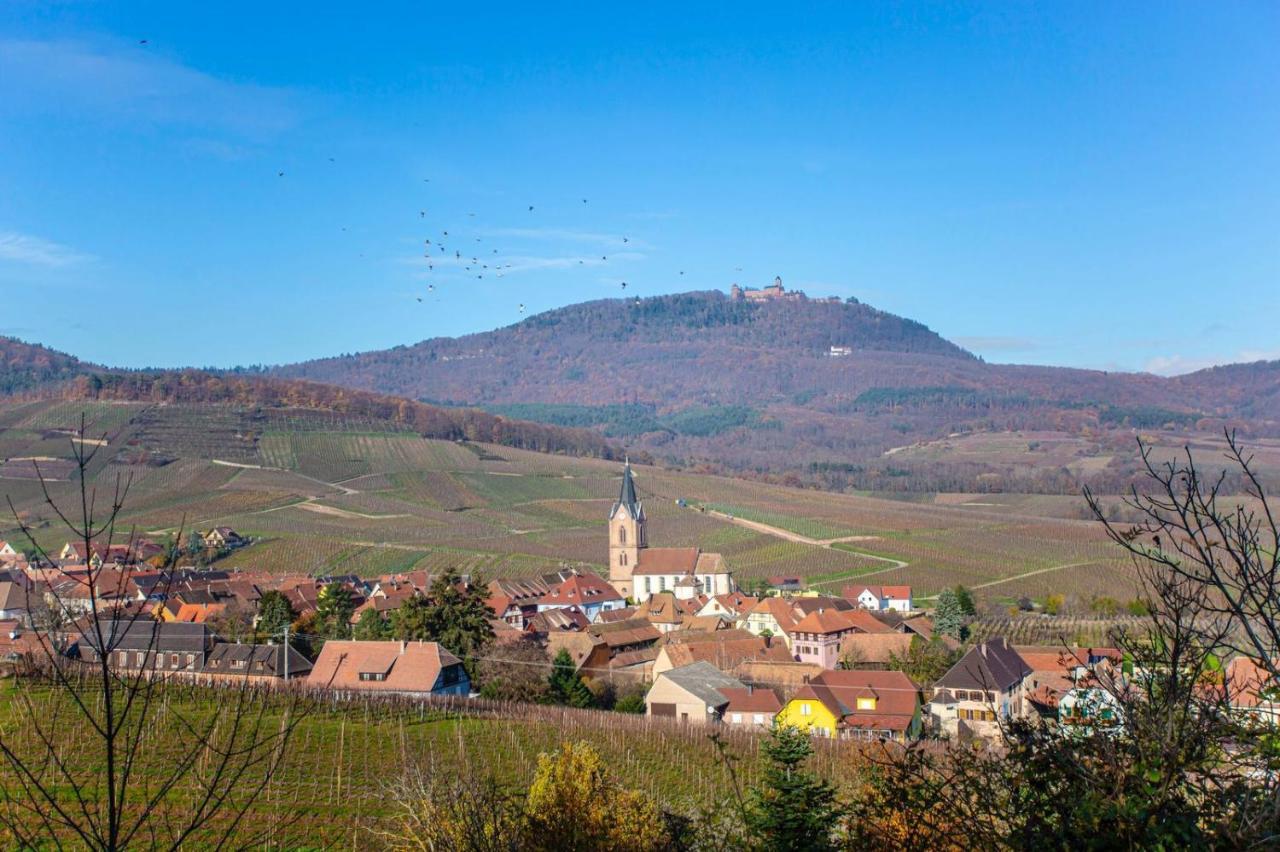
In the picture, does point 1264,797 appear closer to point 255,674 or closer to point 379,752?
point 379,752

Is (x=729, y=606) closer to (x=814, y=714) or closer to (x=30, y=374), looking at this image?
(x=814, y=714)

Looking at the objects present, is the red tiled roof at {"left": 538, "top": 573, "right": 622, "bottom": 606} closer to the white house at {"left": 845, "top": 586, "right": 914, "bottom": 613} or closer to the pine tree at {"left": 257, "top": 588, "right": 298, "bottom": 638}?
the white house at {"left": 845, "top": 586, "right": 914, "bottom": 613}

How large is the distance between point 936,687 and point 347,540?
155 ft

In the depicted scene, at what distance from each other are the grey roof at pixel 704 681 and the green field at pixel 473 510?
25.2 m

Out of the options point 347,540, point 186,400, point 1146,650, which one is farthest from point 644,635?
point 186,400

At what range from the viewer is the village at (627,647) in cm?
3031

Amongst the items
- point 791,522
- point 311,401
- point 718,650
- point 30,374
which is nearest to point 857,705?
point 718,650

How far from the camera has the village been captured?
30.3 metres

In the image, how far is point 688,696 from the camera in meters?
32.1

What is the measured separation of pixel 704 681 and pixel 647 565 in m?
29.6

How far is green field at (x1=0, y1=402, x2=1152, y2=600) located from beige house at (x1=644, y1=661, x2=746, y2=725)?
26.4 m

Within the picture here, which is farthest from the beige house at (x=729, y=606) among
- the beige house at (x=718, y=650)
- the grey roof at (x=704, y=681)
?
the grey roof at (x=704, y=681)

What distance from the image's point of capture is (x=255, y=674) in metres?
32.9

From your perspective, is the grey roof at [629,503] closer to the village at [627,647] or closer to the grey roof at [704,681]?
the village at [627,647]
